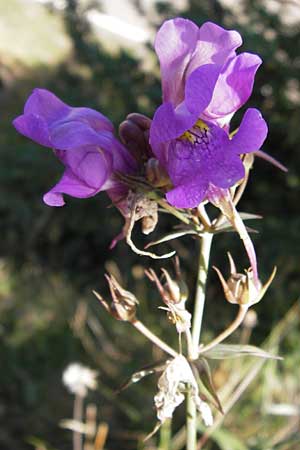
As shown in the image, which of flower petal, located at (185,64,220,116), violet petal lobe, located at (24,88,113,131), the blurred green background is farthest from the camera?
the blurred green background

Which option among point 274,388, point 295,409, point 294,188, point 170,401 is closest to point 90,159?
point 170,401

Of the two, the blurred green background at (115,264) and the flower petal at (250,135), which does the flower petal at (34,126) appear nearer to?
the flower petal at (250,135)

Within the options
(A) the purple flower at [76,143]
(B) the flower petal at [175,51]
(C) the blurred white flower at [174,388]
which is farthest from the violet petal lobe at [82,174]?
(C) the blurred white flower at [174,388]

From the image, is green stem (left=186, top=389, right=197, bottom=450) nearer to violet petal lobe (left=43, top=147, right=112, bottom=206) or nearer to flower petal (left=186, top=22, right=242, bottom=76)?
violet petal lobe (left=43, top=147, right=112, bottom=206)

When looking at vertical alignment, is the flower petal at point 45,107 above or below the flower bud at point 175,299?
above

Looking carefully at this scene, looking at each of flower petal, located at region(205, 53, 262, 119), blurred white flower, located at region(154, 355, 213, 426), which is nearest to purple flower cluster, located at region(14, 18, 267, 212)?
flower petal, located at region(205, 53, 262, 119)

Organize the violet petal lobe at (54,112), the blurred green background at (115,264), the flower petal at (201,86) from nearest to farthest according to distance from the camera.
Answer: the flower petal at (201,86) → the violet petal lobe at (54,112) → the blurred green background at (115,264)

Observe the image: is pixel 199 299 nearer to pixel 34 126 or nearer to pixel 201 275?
pixel 201 275

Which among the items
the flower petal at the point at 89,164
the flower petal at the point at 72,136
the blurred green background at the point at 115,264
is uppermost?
the flower petal at the point at 72,136

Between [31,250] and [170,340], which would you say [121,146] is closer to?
[170,340]
